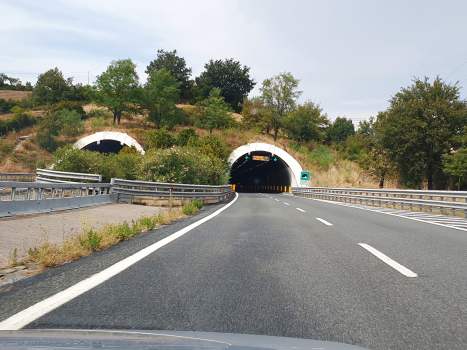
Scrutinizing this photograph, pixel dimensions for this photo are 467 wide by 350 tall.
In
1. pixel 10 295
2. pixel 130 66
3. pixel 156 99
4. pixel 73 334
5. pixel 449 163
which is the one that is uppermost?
pixel 130 66

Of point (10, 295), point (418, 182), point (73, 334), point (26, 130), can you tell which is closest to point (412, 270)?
point (73, 334)

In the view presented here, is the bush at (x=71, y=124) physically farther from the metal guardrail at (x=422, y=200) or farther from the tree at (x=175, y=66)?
the tree at (x=175, y=66)

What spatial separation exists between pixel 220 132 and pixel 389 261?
2169 inches

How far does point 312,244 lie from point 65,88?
8976 centimetres

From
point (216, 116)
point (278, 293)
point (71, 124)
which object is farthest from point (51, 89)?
point (278, 293)

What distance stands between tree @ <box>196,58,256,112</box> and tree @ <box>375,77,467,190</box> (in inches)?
2561

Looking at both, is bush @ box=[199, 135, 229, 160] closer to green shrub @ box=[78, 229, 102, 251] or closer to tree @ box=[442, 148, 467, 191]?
tree @ box=[442, 148, 467, 191]

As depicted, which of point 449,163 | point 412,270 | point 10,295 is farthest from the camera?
point 449,163

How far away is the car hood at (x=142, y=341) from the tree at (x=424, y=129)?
33.1 meters

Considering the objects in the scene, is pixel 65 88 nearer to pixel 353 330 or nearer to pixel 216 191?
pixel 216 191

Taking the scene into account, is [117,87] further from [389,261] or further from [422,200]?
[389,261]

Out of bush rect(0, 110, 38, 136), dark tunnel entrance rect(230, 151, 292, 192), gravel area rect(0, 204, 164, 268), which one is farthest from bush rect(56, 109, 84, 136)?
gravel area rect(0, 204, 164, 268)

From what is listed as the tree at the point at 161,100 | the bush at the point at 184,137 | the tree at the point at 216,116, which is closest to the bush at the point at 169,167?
the bush at the point at 184,137

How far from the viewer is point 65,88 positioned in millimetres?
85250
